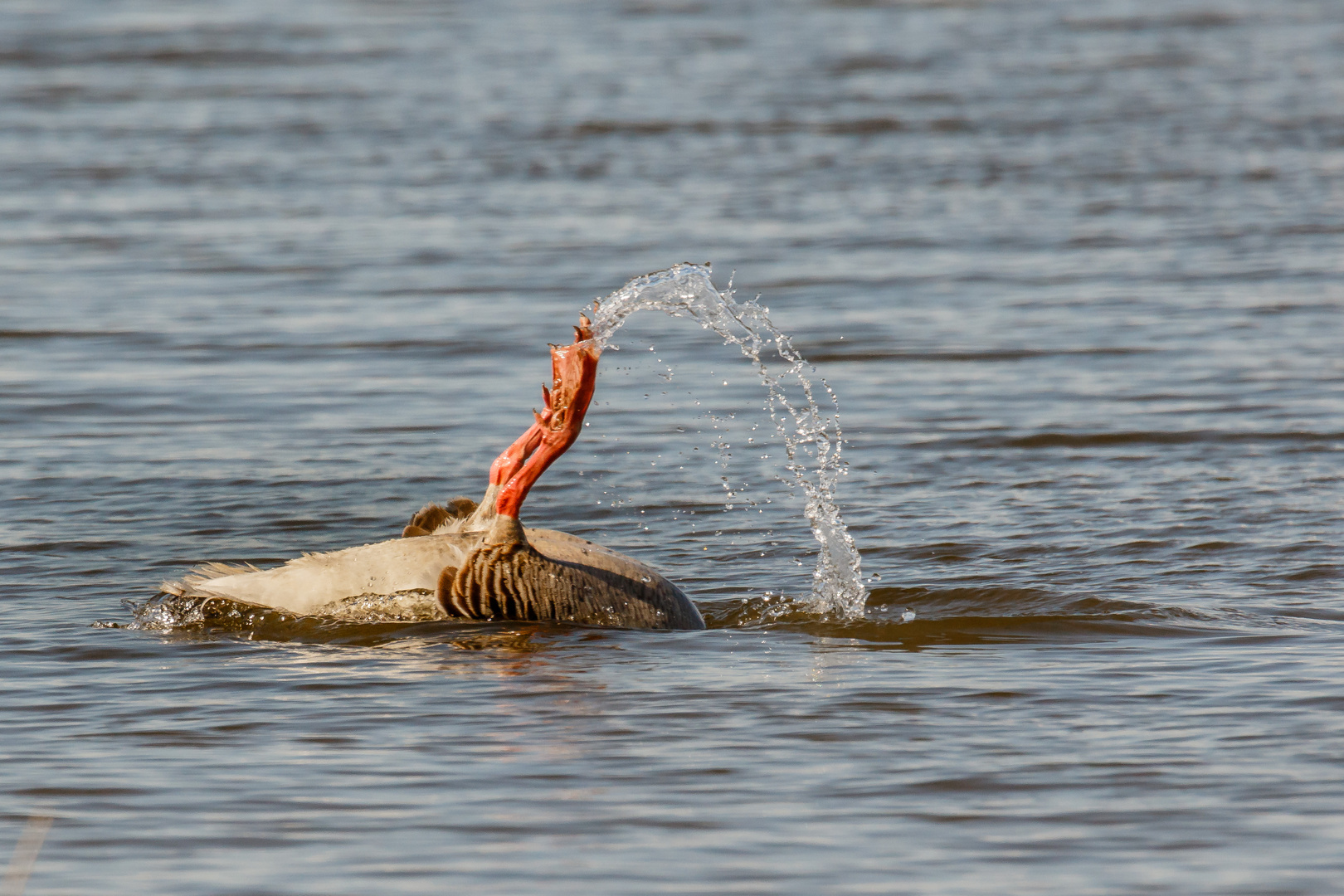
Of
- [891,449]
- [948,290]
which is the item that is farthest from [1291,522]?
[948,290]

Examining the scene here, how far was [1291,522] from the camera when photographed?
28.1ft

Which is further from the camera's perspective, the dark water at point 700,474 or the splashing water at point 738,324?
the splashing water at point 738,324

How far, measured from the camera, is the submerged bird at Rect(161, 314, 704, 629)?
6598 mm

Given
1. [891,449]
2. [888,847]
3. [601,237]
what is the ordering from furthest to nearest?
[601,237] → [891,449] → [888,847]

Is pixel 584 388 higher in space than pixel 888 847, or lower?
higher

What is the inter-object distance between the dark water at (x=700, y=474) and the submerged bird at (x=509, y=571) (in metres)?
0.13

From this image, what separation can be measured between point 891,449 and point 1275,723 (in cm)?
467

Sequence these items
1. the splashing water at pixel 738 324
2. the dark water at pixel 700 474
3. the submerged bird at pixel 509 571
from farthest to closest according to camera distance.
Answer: the splashing water at pixel 738 324
the submerged bird at pixel 509 571
the dark water at pixel 700 474

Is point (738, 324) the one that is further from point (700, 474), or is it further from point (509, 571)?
point (700, 474)

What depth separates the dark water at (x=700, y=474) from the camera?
4.94 meters

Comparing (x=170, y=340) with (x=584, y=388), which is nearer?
(x=584, y=388)

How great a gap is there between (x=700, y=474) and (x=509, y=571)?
130 inches

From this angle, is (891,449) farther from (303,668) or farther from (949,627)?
(303,668)

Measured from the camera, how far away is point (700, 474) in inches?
389
